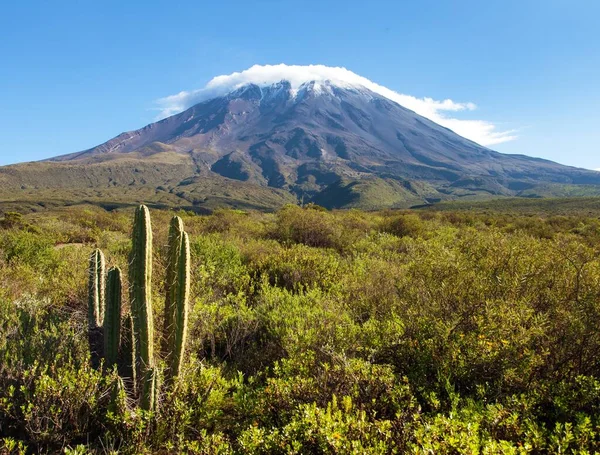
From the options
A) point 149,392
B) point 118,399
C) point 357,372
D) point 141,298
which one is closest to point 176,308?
point 141,298

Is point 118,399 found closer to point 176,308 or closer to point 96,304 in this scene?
point 176,308

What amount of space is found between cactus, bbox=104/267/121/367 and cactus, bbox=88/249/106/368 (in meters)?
0.43

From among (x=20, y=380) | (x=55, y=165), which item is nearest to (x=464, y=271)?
(x=20, y=380)

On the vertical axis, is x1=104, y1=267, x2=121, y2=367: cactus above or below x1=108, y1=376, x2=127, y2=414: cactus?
above

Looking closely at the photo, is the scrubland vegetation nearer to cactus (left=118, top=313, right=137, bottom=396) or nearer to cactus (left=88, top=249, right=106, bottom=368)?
cactus (left=88, top=249, right=106, bottom=368)

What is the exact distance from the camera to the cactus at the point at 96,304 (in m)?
4.50

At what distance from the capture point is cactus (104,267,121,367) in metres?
Answer: 4.06

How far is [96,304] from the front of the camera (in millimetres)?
4801

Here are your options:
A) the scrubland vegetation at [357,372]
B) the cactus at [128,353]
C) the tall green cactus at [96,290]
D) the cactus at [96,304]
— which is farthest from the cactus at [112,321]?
the tall green cactus at [96,290]

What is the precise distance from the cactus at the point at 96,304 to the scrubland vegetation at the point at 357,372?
0.13m

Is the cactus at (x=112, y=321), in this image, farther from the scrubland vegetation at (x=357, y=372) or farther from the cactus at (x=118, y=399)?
the cactus at (x=118, y=399)

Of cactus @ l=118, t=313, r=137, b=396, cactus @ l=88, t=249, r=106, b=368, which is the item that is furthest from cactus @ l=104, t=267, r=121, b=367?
cactus @ l=88, t=249, r=106, b=368

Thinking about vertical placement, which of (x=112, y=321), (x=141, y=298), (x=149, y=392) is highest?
(x=141, y=298)

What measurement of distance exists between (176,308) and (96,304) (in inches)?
57.9
